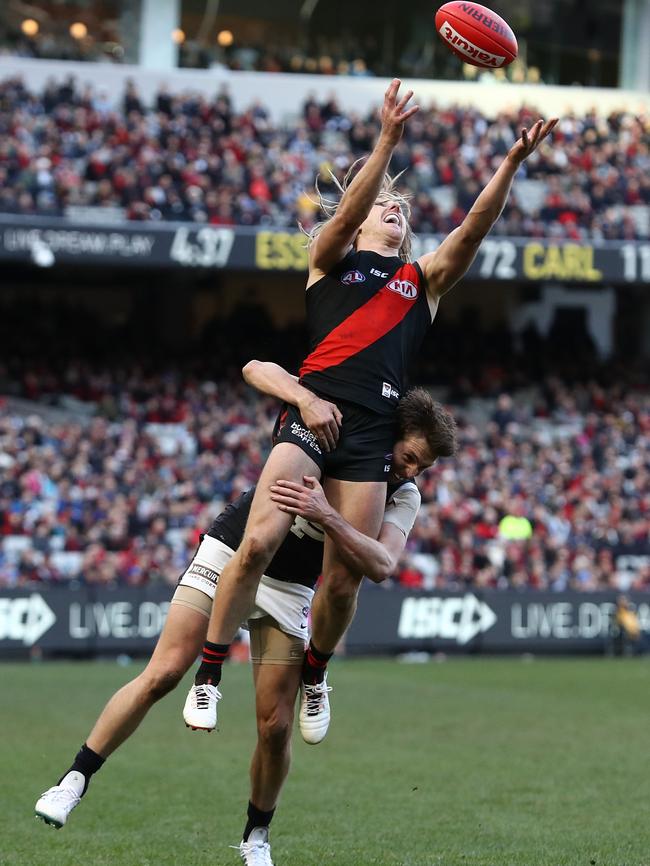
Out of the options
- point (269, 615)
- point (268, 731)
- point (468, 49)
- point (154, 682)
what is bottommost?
point (268, 731)

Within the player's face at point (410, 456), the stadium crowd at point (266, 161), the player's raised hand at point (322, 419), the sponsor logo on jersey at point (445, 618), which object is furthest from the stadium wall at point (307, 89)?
the player's raised hand at point (322, 419)

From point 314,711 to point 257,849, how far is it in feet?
2.38

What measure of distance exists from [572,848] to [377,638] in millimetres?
15062

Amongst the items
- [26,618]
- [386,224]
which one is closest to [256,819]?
[386,224]

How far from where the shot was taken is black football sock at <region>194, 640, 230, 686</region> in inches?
268

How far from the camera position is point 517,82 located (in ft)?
111

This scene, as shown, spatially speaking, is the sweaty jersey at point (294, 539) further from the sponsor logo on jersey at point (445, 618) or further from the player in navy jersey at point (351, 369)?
the sponsor logo on jersey at point (445, 618)

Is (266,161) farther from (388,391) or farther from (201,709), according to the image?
(201,709)

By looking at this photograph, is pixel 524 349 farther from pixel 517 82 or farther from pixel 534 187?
pixel 517 82

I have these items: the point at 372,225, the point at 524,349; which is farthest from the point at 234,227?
the point at 372,225

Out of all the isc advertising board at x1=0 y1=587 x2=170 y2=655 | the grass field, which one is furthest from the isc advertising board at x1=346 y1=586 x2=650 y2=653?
the grass field

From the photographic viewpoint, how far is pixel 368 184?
6680 mm

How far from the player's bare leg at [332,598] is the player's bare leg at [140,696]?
1.96 ft

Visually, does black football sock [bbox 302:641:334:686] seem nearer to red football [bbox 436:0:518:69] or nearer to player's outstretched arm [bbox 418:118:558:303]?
player's outstretched arm [bbox 418:118:558:303]
